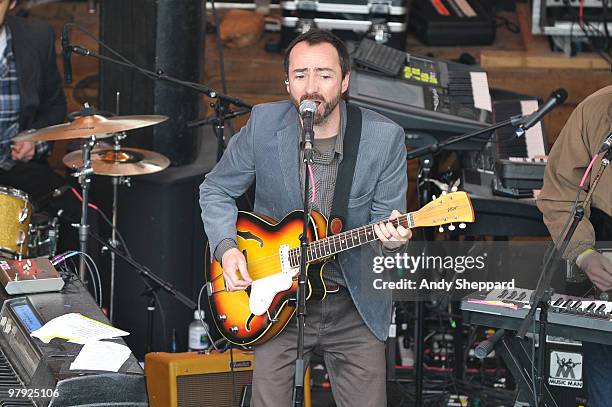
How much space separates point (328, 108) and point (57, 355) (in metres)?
1.29

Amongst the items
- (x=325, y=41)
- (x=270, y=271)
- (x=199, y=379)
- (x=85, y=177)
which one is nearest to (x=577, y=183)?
(x=325, y=41)

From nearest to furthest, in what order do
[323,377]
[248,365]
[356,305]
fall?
[356,305], [248,365], [323,377]

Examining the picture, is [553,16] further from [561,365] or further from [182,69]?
[561,365]

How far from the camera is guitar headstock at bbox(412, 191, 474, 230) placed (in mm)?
4312

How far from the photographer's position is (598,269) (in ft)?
15.7

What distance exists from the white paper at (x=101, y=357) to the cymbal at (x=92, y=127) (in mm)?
1512

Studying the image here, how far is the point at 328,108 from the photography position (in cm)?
454

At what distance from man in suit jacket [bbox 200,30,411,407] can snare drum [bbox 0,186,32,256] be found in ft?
4.86

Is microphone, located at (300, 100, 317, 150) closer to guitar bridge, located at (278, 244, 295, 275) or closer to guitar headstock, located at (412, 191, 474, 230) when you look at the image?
guitar headstock, located at (412, 191, 474, 230)

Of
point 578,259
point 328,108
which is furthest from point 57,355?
point 578,259

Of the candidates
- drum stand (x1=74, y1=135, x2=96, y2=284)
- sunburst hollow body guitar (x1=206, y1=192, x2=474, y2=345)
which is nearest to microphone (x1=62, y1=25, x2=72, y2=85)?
drum stand (x1=74, y1=135, x2=96, y2=284)

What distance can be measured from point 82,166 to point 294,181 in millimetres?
1620

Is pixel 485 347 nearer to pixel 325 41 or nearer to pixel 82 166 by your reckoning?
pixel 325 41

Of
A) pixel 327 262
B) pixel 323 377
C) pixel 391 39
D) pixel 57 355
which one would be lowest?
pixel 323 377
